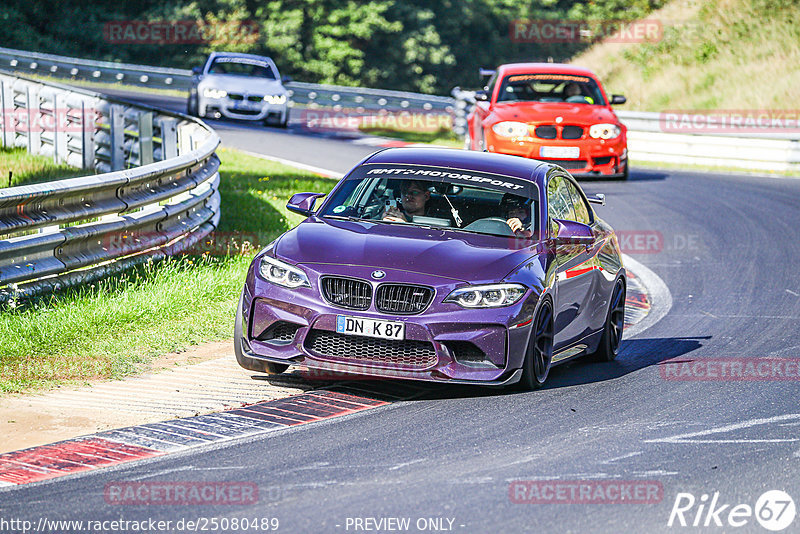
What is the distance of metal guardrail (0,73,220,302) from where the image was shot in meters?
9.33

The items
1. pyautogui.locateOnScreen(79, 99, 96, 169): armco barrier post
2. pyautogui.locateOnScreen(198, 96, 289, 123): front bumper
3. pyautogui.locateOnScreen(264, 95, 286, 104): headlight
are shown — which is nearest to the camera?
pyautogui.locateOnScreen(79, 99, 96, 169): armco barrier post

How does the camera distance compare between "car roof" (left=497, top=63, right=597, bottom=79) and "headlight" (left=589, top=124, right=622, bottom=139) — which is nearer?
"headlight" (left=589, top=124, right=622, bottom=139)

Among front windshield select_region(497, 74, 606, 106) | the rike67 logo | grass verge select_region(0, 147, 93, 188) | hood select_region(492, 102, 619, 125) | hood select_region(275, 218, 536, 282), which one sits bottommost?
grass verge select_region(0, 147, 93, 188)

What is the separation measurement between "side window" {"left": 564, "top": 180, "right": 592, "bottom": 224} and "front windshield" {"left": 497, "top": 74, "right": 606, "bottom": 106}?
10813mm

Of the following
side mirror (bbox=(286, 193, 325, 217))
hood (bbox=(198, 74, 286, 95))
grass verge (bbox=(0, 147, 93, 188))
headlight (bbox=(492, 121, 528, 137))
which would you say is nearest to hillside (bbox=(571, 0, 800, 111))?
hood (bbox=(198, 74, 286, 95))

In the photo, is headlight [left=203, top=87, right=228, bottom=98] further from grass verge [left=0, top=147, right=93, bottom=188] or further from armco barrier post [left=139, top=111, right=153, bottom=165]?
armco barrier post [left=139, top=111, right=153, bottom=165]

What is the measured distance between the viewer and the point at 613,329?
970 cm

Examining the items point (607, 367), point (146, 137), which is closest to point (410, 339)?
point (607, 367)

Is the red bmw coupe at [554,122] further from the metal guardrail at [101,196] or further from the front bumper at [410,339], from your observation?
the front bumper at [410,339]

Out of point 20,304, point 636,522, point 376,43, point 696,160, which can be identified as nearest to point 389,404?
point 636,522

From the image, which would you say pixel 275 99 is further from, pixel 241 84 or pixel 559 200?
pixel 559 200

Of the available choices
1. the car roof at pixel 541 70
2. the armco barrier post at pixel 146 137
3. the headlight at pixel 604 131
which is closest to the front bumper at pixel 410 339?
the armco barrier post at pixel 146 137

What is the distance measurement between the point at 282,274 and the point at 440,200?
61.3 inches

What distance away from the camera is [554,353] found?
8.45 m
